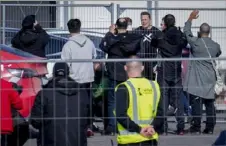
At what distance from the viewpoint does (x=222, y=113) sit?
1166 centimetres

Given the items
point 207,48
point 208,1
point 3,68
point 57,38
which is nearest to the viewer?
point 3,68

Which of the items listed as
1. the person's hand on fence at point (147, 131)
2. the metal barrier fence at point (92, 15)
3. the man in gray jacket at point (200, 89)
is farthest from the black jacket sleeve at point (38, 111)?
the metal barrier fence at point (92, 15)

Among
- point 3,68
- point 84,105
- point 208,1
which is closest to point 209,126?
point 84,105

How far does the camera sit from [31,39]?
45.5 ft

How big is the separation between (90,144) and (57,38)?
123 inches

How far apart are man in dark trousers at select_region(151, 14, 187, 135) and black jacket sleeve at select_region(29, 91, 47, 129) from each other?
5.12 ft

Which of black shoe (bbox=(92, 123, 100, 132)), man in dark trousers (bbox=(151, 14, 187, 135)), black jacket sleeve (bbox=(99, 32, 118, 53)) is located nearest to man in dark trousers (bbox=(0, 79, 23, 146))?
black shoe (bbox=(92, 123, 100, 132))

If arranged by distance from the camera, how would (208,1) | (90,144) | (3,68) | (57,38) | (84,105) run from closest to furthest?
(84,105) < (3,68) < (90,144) < (57,38) < (208,1)

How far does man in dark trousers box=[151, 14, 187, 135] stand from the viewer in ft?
38.1

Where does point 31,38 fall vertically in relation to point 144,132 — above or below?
above

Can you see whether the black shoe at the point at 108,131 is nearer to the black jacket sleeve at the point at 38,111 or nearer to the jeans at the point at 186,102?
the black jacket sleeve at the point at 38,111

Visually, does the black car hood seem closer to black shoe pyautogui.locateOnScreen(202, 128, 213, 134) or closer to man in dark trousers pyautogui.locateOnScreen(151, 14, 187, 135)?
man in dark trousers pyautogui.locateOnScreen(151, 14, 187, 135)

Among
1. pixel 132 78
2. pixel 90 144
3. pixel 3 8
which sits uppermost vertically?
pixel 3 8

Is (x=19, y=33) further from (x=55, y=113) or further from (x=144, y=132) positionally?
(x=144, y=132)
